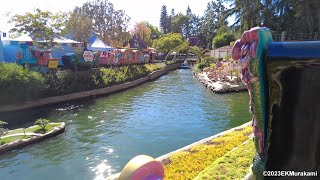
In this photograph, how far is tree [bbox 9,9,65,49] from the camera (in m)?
21.3

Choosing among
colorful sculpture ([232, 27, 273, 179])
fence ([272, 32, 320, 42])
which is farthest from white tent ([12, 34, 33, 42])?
fence ([272, 32, 320, 42])

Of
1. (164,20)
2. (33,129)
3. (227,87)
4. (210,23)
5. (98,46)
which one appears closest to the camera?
(33,129)

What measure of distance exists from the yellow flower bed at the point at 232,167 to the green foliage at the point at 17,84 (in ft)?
44.4

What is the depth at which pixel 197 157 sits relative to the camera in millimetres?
6734

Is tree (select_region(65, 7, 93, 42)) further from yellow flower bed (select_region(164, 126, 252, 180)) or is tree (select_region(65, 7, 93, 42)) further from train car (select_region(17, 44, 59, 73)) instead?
yellow flower bed (select_region(164, 126, 252, 180))

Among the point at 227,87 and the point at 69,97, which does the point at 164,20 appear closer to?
the point at 227,87

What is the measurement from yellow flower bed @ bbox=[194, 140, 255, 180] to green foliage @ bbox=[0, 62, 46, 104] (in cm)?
1353

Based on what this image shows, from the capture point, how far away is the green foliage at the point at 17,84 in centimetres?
1531

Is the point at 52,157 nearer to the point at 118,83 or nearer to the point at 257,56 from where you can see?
the point at 257,56

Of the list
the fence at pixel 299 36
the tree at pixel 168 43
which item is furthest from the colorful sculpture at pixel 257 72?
the tree at pixel 168 43

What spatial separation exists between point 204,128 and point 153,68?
21.8 metres

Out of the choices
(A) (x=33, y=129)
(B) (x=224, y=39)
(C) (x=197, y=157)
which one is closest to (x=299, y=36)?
(B) (x=224, y=39)

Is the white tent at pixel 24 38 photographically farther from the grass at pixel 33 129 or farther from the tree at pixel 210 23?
the tree at pixel 210 23

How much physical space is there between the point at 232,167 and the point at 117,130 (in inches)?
328
